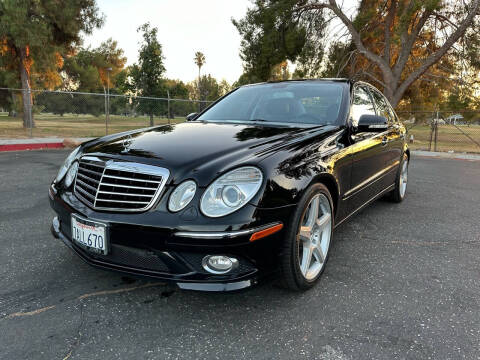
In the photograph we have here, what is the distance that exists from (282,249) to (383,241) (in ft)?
5.89

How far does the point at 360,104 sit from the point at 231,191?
86.3 inches

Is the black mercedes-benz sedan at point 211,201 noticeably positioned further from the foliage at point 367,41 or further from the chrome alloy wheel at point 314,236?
the foliage at point 367,41

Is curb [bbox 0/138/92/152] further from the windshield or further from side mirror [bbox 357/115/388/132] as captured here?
side mirror [bbox 357/115/388/132]

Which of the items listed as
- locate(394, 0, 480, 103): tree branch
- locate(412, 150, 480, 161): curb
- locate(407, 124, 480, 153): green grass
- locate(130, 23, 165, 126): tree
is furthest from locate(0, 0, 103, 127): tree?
locate(407, 124, 480, 153): green grass

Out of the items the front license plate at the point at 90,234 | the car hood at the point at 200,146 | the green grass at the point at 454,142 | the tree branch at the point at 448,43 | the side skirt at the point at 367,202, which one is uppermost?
the tree branch at the point at 448,43

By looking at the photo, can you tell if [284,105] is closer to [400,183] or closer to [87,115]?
[400,183]

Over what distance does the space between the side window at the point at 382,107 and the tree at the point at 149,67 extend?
24.8m

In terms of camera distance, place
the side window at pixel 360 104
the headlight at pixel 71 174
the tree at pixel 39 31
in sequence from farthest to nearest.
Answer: the tree at pixel 39 31 → the side window at pixel 360 104 → the headlight at pixel 71 174

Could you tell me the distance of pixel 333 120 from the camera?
3162 mm

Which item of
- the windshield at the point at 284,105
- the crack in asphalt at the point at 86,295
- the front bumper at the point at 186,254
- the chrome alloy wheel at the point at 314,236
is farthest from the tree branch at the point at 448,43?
the crack in asphalt at the point at 86,295

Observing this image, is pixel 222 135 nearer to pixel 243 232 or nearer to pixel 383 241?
pixel 243 232

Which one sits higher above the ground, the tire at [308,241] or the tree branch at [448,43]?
the tree branch at [448,43]

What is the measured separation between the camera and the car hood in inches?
84.0

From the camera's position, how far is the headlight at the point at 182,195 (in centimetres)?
200
